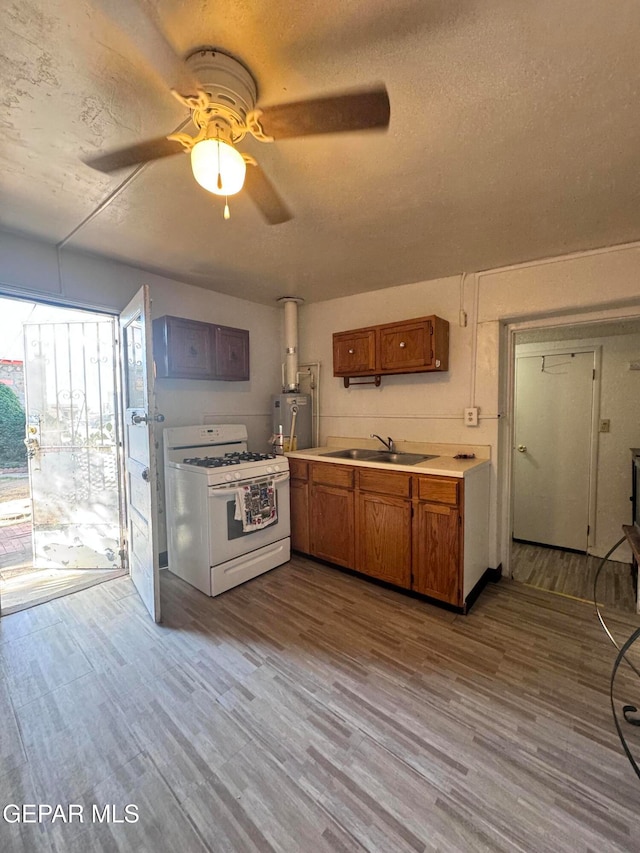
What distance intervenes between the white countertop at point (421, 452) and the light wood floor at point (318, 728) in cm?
96

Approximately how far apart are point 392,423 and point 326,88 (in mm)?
2510

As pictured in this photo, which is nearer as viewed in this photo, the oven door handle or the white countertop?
the white countertop

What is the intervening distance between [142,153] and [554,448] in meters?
3.88

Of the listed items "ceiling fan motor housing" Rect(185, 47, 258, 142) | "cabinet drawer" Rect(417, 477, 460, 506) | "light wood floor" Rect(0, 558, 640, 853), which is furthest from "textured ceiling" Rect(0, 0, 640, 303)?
"light wood floor" Rect(0, 558, 640, 853)

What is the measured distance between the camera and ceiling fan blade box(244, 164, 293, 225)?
1.50m

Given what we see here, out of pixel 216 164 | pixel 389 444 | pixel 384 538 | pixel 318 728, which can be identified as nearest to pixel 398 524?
pixel 384 538

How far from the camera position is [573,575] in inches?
115

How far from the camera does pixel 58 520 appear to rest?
3195 millimetres

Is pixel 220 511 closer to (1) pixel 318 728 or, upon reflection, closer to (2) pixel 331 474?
(2) pixel 331 474

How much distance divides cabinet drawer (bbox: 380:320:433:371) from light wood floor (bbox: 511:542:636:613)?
197cm

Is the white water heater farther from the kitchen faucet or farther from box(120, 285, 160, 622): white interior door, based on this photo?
box(120, 285, 160, 622): white interior door

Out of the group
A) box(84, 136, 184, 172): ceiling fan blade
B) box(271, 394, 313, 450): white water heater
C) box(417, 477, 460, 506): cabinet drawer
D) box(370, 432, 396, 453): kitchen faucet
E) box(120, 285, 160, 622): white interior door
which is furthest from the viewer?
box(271, 394, 313, 450): white water heater

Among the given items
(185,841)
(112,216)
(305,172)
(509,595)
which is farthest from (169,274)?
(509,595)

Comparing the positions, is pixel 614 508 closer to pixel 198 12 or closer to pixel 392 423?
pixel 392 423
